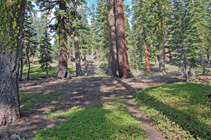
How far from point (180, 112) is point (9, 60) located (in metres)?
6.04

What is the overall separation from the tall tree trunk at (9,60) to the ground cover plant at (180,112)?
183 inches

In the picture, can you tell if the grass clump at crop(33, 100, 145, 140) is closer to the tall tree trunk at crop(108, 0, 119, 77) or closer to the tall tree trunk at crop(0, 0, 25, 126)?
the tall tree trunk at crop(0, 0, 25, 126)

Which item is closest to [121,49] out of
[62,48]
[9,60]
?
[62,48]

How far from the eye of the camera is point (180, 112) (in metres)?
4.84

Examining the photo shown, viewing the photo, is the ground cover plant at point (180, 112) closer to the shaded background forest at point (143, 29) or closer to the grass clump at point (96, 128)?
the grass clump at point (96, 128)

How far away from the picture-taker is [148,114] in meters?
5.18

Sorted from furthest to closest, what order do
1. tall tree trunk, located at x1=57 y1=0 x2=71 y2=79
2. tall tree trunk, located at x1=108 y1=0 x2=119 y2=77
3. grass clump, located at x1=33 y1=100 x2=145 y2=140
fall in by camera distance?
tall tree trunk, located at x1=57 y1=0 x2=71 y2=79
tall tree trunk, located at x1=108 y1=0 x2=119 y2=77
grass clump, located at x1=33 y1=100 x2=145 y2=140

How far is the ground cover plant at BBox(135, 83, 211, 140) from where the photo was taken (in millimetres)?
3770

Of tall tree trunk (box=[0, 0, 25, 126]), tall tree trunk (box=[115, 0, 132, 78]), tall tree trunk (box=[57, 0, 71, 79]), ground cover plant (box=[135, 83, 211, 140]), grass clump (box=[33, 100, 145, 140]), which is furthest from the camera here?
tall tree trunk (box=[57, 0, 71, 79])

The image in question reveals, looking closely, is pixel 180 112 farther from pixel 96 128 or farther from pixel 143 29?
pixel 143 29

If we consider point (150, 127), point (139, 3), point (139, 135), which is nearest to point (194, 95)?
point (150, 127)

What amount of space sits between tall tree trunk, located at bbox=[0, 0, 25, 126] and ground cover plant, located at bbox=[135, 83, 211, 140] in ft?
15.3

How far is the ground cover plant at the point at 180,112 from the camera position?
377 centimetres

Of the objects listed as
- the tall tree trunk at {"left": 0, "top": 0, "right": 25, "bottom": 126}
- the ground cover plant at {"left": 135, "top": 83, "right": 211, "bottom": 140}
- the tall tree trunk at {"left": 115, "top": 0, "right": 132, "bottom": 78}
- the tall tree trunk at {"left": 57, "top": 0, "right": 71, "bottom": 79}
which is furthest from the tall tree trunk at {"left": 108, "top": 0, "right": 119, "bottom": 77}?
the tall tree trunk at {"left": 0, "top": 0, "right": 25, "bottom": 126}
